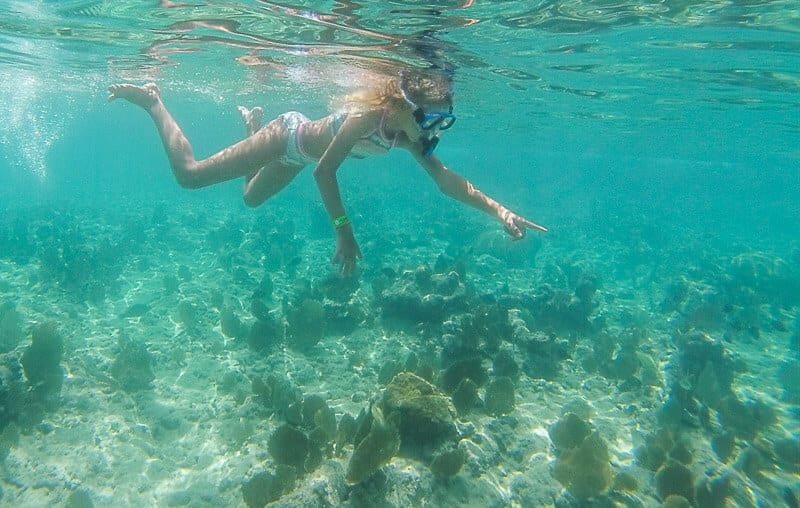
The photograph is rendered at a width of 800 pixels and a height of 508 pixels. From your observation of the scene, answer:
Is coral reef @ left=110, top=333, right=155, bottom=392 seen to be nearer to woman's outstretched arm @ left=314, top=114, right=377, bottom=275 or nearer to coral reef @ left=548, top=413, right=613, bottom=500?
woman's outstretched arm @ left=314, top=114, right=377, bottom=275

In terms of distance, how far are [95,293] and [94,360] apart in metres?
3.53

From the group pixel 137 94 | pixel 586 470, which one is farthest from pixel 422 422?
pixel 137 94

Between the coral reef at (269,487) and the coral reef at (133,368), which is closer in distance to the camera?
the coral reef at (269,487)

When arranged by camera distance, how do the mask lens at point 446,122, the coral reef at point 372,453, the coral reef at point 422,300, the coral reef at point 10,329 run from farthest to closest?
the coral reef at point 422,300, the coral reef at point 10,329, the mask lens at point 446,122, the coral reef at point 372,453

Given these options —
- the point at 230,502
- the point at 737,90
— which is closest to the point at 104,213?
the point at 230,502

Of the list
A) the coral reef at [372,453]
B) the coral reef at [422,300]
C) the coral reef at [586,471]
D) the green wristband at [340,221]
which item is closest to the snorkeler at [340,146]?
the green wristband at [340,221]

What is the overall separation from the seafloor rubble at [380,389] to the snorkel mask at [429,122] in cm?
285

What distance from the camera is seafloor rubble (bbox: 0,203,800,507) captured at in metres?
4.89

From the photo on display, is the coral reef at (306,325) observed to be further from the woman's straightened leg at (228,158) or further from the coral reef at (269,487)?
the coral reef at (269,487)

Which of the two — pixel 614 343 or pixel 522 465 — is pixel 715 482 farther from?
pixel 614 343

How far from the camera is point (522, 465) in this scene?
555cm

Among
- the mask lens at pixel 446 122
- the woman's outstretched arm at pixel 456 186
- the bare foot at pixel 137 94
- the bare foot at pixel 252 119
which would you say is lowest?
the woman's outstretched arm at pixel 456 186

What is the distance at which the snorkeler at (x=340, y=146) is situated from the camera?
4391 mm

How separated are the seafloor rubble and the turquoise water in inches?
1.7
